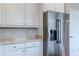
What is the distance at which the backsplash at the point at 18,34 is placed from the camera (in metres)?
2.38

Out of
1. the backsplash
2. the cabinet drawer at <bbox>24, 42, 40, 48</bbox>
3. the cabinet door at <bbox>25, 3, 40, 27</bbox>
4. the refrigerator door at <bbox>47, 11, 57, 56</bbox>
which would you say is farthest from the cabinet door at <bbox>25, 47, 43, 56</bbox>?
the cabinet door at <bbox>25, 3, 40, 27</bbox>

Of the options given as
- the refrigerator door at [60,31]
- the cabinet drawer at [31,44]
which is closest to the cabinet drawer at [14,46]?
the cabinet drawer at [31,44]

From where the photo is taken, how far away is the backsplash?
93.6 inches

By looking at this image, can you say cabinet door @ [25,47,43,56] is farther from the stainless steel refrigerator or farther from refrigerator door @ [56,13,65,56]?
refrigerator door @ [56,13,65,56]

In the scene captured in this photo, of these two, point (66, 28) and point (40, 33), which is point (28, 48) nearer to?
point (40, 33)

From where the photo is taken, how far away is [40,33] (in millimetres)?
2641

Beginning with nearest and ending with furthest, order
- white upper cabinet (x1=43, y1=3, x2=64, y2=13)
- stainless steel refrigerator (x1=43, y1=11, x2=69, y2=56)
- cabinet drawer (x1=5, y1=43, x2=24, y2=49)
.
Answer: white upper cabinet (x1=43, y1=3, x2=64, y2=13) → cabinet drawer (x1=5, y1=43, x2=24, y2=49) → stainless steel refrigerator (x1=43, y1=11, x2=69, y2=56)

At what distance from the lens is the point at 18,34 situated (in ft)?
8.58

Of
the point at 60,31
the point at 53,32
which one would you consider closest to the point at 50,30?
the point at 53,32

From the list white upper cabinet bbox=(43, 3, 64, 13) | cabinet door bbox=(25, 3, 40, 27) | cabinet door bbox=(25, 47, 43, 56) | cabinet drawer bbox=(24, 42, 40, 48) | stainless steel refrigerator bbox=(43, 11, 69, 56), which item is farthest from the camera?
cabinet door bbox=(25, 3, 40, 27)

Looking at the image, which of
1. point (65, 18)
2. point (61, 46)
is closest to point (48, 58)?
point (61, 46)

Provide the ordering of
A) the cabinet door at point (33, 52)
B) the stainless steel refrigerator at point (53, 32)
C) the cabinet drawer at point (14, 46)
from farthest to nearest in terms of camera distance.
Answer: the stainless steel refrigerator at point (53, 32) < the cabinet drawer at point (14, 46) < the cabinet door at point (33, 52)

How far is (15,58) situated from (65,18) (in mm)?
2176

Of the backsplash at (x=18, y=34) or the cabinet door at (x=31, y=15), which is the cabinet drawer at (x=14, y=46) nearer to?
the backsplash at (x=18, y=34)
